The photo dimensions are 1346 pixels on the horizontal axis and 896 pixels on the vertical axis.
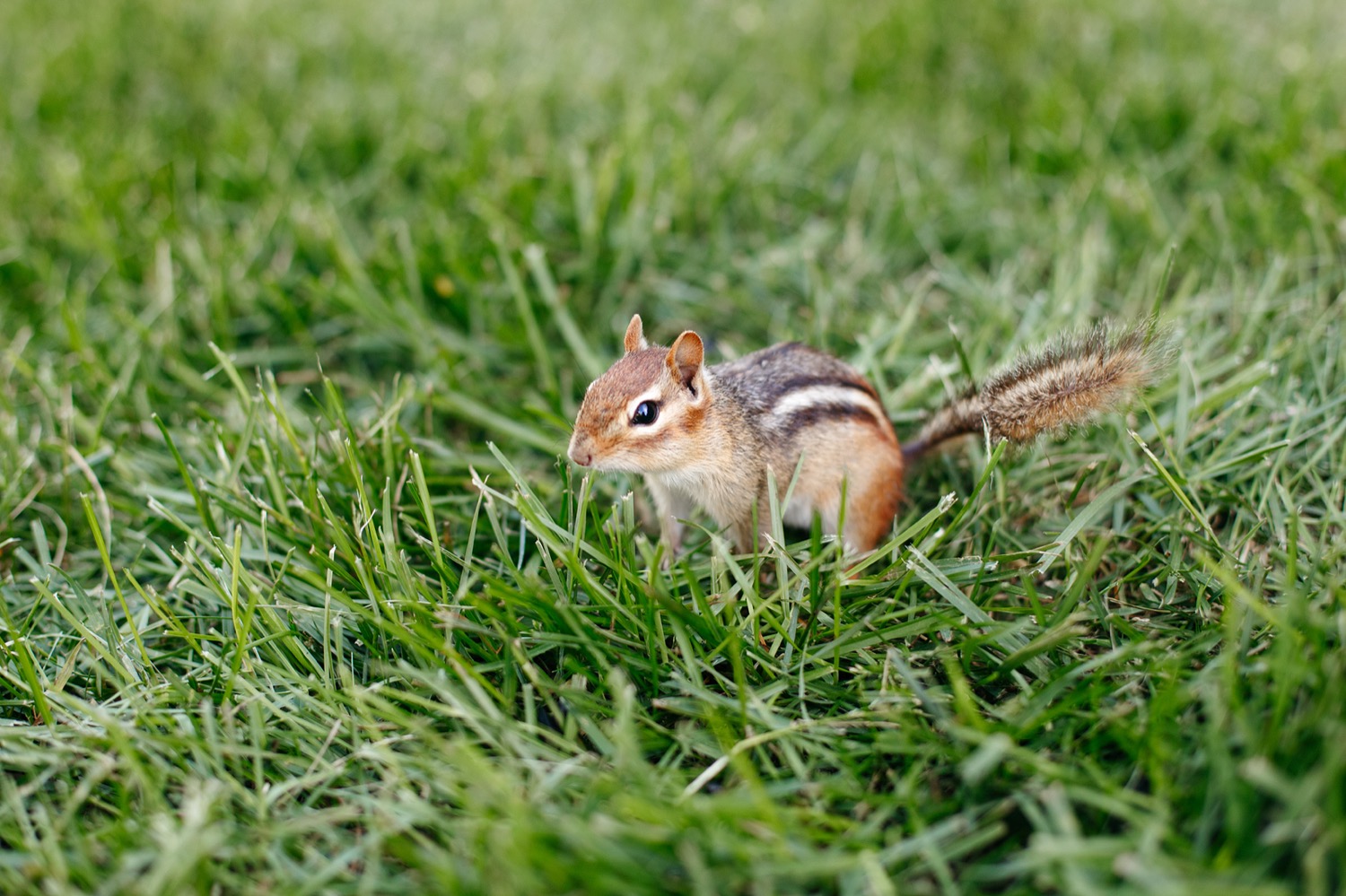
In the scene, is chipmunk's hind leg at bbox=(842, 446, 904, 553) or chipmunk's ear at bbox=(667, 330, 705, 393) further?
chipmunk's hind leg at bbox=(842, 446, 904, 553)

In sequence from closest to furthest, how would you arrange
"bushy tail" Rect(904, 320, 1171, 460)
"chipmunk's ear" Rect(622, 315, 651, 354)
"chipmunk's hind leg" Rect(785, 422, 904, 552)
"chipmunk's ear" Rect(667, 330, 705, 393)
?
"bushy tail" Rect(904, 320, 1171, 460)
"chipmunk's ear" Rect(667, 330, 705, 393)
"chipmunk's hind leg" Rect(785, 422, 904, 552)
"chipmunk's ear" Rect(622, 315, 651, 354)

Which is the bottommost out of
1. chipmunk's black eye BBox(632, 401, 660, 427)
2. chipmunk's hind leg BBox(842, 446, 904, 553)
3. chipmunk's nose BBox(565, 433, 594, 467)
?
chipmunk's hind leg BBox(842, 446, 904, 553)

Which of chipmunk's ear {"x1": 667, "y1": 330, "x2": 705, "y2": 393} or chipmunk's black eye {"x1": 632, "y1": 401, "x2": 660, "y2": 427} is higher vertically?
chipmunk's ear {"x1": 667, "y1": 330, "x2": 705, "y2": 393}

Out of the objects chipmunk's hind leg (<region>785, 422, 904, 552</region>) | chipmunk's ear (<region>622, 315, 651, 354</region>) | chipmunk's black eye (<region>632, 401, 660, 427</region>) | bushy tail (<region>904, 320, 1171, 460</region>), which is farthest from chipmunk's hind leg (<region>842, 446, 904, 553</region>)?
chipmunk's ear (<region>622, 315, 651, 354</region>)

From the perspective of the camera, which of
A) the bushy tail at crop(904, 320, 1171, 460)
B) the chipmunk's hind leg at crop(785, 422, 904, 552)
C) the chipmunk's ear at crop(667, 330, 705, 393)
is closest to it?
the bushy tail at crop(904, 320, 1171, 460)

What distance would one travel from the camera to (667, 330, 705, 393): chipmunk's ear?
8.62 ft

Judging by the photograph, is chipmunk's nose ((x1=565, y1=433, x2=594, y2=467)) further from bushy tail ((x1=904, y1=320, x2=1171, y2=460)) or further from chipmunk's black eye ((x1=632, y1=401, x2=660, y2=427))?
bushy tail ((x1=904, y1=320, x2=1171, y2=460))

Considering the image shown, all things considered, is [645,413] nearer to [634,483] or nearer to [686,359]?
[686,359]

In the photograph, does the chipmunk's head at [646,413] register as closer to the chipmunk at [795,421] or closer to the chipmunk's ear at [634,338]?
the chipmunk at [795,421]

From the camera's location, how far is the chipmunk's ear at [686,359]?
2627mm

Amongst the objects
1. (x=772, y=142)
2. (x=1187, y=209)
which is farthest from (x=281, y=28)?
(x=1187, y=209)

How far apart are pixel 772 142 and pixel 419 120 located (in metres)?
1.81

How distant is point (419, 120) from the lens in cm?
489

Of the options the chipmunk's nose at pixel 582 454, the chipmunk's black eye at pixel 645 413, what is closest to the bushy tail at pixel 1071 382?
the chipmunk's black eye at pixel 645 413
